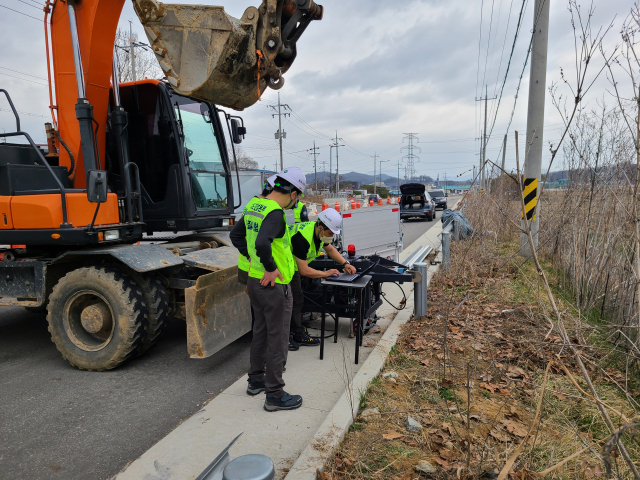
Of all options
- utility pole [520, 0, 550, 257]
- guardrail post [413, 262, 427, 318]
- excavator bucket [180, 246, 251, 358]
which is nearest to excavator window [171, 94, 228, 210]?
excavator bucket [180, 246, 251, 358]

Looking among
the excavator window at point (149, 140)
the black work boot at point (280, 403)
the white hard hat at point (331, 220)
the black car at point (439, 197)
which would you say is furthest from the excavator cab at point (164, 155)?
the black car at point (439, 197)

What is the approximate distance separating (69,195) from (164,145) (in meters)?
1.38

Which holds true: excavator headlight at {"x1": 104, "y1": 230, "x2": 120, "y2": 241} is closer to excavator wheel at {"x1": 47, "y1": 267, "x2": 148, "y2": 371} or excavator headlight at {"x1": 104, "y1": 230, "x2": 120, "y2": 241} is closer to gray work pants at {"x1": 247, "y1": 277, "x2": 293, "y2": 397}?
excavator wheel at {"x1": 47, "y1": 267, "x2": 148, "y2": 371}

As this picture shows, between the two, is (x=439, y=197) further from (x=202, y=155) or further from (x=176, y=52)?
(x=176, y=52)

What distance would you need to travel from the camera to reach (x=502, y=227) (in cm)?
1198

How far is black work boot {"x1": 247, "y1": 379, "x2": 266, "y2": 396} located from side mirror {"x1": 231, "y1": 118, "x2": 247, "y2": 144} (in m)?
3.52

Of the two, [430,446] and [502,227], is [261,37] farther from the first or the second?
[502,227]

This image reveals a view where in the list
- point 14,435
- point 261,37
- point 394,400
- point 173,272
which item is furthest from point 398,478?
point 261,37

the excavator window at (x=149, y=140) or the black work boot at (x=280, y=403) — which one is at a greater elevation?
the excavator window at (x=149, y=140)

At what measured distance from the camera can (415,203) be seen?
79.7 feet

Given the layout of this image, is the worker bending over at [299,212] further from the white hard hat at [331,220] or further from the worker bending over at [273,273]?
the worker bending over at [273,273]

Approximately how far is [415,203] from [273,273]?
21.6 metres

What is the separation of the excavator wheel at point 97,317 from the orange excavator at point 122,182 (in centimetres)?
1

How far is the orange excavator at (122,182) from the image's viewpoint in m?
4.01
